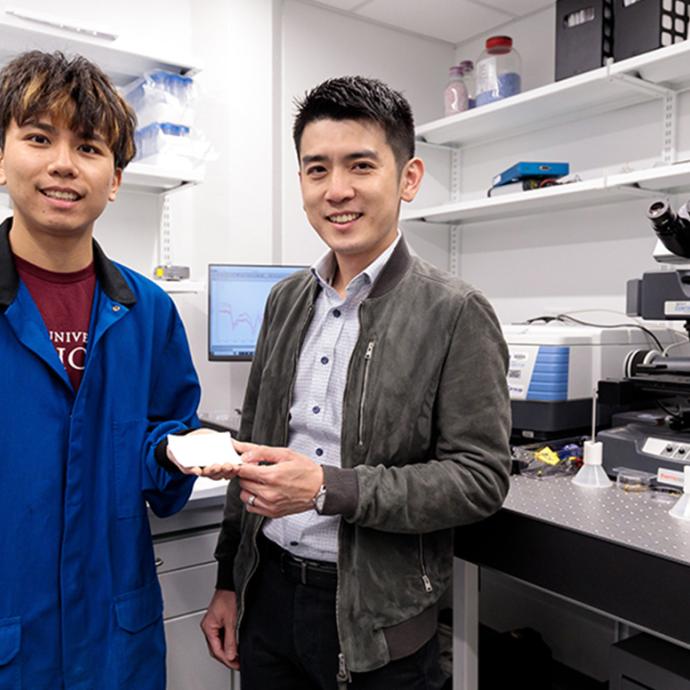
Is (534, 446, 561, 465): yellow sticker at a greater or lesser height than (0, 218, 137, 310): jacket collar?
lesser

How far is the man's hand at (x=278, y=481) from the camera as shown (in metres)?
0.96

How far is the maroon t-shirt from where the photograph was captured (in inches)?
43.4

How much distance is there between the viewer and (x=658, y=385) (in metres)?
1.57

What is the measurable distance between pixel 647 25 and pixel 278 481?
6.64 ft

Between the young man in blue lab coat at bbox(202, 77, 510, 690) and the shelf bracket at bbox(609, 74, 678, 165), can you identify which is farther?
the shelf bracket at bbox(609, 74, 678, 165)

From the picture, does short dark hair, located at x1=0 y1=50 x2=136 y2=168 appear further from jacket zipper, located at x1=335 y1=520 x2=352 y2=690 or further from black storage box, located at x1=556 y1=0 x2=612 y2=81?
black storage box, located at x1=556 y1=0 x2=612 y2=81

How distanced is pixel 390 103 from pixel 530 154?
6.47 ft

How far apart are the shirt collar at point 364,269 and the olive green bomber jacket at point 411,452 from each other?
2 centimetres

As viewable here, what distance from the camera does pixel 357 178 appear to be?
1.08m

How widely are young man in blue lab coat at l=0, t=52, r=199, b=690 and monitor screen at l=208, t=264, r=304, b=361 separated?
3.68 feet

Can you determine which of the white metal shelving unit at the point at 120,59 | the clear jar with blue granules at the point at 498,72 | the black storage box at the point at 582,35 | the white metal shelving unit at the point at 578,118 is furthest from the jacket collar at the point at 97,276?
the clear jar with blue granules at the point at 498,72

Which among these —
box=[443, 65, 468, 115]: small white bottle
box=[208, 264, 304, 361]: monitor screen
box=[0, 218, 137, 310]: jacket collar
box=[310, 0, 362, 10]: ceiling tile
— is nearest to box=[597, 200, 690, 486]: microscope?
box=[0, 218, 137, 310]: jacket collar

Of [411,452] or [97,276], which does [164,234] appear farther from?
[411,452]

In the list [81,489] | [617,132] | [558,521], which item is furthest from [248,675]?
[617,132]
